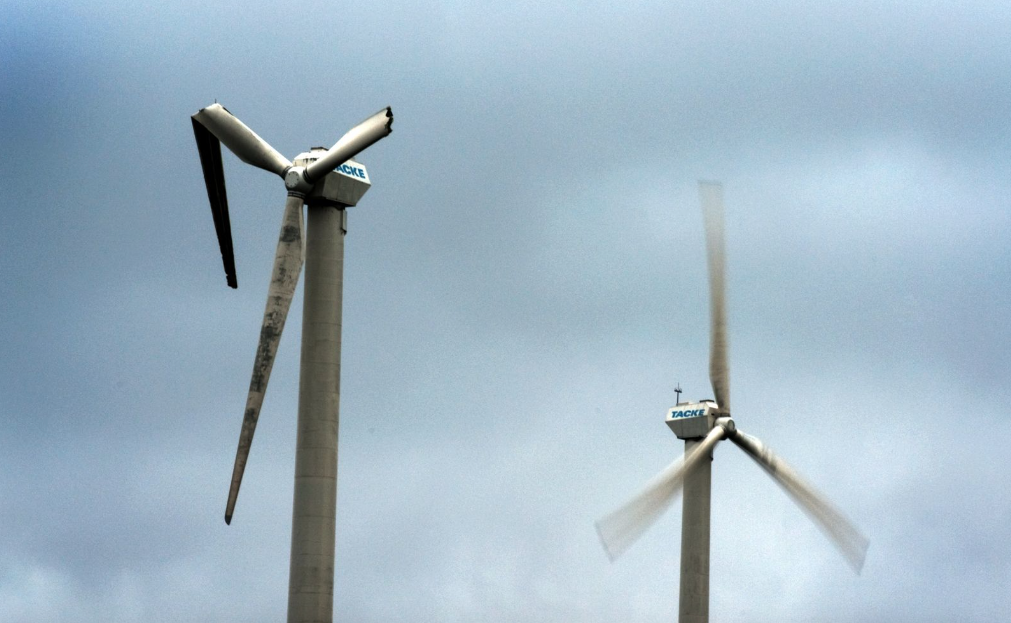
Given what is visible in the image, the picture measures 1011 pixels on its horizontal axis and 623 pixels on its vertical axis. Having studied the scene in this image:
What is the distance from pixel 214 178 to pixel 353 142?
8207 mm

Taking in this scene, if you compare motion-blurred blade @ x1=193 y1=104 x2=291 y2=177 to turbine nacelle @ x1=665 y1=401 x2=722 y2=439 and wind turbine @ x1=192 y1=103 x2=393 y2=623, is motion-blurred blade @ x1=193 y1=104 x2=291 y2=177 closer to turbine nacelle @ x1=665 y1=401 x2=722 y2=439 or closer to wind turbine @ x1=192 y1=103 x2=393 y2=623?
wind turbine @ x1=192 y1=103 x2=393 y2=623

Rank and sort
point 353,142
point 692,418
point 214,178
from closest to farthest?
point 353,142, point 214,178, point 692,418

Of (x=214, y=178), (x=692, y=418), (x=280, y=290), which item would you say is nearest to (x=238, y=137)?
(x=214, y=178)

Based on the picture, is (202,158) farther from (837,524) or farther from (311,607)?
(837,524)

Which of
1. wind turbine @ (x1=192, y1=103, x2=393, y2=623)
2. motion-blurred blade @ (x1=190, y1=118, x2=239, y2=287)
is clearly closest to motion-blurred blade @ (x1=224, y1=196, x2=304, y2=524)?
wind turbine @ (x1=192, y1=103, x2=393, y2=623)

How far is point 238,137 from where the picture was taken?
74750 mm

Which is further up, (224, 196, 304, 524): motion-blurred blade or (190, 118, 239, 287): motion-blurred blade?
(190, 118, 239, 287): motion-blurred blade

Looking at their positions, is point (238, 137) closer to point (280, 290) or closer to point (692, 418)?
point (280, 290)

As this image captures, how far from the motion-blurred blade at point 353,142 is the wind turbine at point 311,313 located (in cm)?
4

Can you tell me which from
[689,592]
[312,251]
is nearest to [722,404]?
[689,592]

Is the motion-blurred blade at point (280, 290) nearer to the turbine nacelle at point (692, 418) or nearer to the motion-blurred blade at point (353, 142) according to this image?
the motion-blurred blade at point (353, 142)

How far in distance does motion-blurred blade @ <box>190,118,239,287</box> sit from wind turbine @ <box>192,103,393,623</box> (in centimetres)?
7

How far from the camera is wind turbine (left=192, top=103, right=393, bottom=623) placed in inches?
2788

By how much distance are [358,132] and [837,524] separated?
1601 inches
